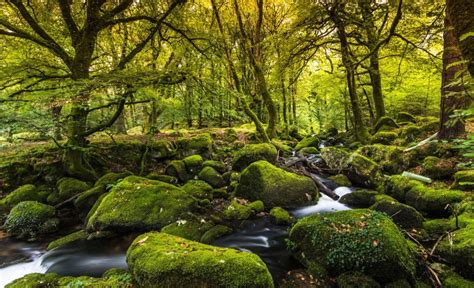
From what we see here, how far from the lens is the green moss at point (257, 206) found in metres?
6.37

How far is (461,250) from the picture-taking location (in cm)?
353

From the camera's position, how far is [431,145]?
24.8ft

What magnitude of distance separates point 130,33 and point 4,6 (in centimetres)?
365

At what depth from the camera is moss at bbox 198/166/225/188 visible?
322 inches

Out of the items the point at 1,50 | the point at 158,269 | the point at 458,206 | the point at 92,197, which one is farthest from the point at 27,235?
the point at 458,206

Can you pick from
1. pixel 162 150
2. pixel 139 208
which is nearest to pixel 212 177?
pixel 162 150

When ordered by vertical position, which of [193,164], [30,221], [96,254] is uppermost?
[193,164]

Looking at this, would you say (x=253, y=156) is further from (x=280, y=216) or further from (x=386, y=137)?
(x=386, y=137)

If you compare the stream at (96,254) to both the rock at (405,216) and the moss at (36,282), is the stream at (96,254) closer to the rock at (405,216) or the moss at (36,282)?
the moss at (36,282)

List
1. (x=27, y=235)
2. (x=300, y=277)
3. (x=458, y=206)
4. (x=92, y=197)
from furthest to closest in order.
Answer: (x=92, y=197), (x=27, y=235), (x=458, y=206), (x=300, y=277)

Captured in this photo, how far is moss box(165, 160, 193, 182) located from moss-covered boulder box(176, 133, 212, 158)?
4.92 ft

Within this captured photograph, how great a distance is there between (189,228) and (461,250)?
15.0 feet

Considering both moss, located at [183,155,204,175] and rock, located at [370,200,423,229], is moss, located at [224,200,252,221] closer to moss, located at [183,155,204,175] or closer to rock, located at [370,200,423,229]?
moss, located at [183,155,204,175]

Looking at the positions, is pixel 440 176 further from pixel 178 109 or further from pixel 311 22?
pixel 178 109
